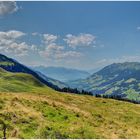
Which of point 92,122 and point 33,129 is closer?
point 33,129

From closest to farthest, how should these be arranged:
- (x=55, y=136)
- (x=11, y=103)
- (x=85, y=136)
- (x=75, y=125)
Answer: (x=55, y=136) < (x=85, y=136) < (x=75, y=125) < (x=11, y=103)

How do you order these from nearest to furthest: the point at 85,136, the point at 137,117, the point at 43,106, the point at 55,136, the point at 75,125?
the point at 55,136, the point at 85,136, the point at 75,125, the point at 43,106, the point at 137,117

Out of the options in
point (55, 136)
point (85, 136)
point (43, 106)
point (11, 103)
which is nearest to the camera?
point (55, 136)

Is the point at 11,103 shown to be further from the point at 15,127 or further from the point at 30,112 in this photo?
the point at 15,127

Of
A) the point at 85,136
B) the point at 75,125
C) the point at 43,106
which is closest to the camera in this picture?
the point at 85,136

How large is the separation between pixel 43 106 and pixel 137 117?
27038 millimetres

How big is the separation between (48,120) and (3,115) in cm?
558

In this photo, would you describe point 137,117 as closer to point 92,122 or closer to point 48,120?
point 92,122

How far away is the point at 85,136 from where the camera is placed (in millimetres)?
33656

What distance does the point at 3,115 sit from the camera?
33.7m

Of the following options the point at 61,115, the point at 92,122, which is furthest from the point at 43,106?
the point at 92,122

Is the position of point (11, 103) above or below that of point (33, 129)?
above

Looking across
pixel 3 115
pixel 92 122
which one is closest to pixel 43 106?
pixel 92 122

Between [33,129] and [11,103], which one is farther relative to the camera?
[11,103]
